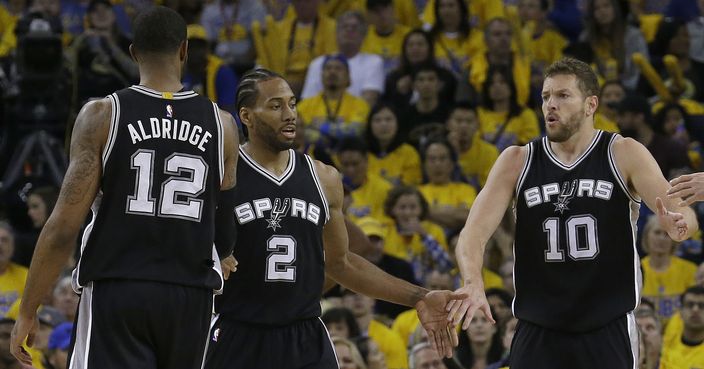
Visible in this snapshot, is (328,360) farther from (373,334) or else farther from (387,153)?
(387,153)

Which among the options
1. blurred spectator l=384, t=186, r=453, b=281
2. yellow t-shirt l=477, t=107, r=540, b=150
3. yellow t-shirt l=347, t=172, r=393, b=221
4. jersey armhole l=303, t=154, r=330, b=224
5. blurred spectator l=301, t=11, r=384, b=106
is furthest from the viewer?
blurred spectator l=301, t=11, r=384, b=106

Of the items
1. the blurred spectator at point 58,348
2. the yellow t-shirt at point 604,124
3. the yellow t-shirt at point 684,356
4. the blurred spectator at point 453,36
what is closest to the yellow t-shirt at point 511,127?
the yellow t-shirt at point 604,124

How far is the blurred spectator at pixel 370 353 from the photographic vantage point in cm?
1004

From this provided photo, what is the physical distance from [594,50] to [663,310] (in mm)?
4284

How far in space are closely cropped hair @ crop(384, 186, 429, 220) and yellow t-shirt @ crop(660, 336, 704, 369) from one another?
2.77m

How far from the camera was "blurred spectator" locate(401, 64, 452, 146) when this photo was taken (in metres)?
14.0

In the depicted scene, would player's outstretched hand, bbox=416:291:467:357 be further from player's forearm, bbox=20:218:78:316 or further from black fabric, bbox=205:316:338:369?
player's forearm, bbox=20:218:78:316

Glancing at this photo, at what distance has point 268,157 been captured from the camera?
741 cm

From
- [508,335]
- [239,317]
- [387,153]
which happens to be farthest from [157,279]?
[387,153]

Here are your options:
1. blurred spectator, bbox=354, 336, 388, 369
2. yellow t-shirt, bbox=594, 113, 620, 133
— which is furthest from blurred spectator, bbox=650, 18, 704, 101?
blurred spectator, bbox=354, 336, 388, 369

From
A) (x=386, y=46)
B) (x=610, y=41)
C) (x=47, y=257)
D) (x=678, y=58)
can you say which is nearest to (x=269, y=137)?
(x=47, y=257)

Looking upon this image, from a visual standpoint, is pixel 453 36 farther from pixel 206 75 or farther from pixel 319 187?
pixel 319 187

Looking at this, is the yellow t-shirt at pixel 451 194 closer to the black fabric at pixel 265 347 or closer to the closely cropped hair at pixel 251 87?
the closely cropped hair at pixel 251 87

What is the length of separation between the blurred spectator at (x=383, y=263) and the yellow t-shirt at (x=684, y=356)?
7.79 ft
